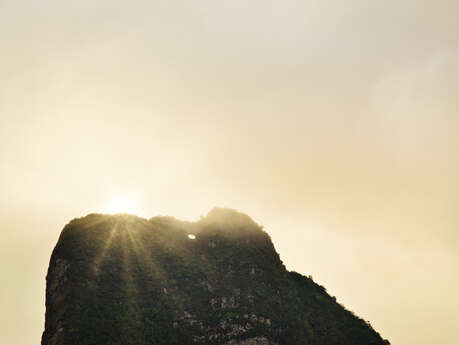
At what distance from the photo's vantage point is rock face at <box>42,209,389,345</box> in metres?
49.5

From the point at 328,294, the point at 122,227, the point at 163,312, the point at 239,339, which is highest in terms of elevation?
the point at 122,227

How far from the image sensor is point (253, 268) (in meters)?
63.8

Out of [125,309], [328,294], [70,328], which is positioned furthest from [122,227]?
[328,294]

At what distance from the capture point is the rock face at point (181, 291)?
163 feet

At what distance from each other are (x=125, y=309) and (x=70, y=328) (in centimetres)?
698

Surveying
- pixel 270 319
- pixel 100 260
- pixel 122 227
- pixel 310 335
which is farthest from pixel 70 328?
pixel 310 335

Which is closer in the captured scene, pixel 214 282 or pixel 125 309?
pixel 125 309

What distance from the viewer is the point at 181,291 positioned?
58906 mm

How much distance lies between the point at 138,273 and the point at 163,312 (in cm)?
719

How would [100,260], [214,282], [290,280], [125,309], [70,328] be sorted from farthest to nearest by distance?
[290,280], [214,282], [100,260], [125,309], [70,328]

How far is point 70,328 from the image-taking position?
46.3 metres

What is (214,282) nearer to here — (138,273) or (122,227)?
(138,273)

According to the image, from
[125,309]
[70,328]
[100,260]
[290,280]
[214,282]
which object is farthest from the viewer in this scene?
[290,280]

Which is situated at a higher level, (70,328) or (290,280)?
(290,280)
